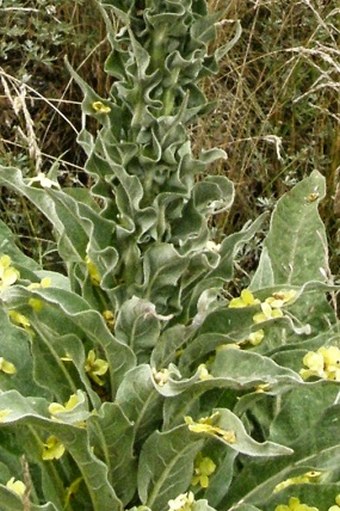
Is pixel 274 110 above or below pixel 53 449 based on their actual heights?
below

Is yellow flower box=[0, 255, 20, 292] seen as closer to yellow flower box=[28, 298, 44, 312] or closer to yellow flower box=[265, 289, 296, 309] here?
yellow flower box=[28, 298, 44, 312]

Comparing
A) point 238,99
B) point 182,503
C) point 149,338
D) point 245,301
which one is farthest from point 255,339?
point 238,99

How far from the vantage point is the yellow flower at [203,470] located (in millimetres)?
1568

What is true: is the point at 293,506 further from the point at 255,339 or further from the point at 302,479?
the point at 255,339

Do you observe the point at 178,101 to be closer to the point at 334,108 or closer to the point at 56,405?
the point at 56,405

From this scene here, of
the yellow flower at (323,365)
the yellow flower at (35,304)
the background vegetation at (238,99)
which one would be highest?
the yellow flower at (35,304)

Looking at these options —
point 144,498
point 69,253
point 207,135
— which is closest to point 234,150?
point 207,135

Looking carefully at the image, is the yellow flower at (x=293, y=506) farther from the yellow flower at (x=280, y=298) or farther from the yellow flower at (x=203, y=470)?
the yellow flower at (x=280, y=298)

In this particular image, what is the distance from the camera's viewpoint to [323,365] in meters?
1.57

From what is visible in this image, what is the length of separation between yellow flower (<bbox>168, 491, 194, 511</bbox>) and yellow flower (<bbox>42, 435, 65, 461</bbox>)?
19 cm

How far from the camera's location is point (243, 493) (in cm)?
161

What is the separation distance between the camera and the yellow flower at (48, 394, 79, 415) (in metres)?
1.40

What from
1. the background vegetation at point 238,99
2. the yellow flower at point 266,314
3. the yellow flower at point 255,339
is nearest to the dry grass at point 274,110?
the background vegetation at point 238,99

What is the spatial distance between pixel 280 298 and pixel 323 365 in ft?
0.41
